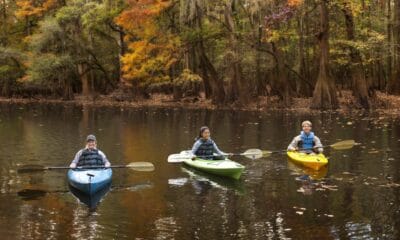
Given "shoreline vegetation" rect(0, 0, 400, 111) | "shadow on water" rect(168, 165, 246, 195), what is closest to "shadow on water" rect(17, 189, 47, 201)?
"shadow on water" rect(168, 165, 246, 195)

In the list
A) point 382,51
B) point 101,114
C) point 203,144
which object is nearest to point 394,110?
point 382,51

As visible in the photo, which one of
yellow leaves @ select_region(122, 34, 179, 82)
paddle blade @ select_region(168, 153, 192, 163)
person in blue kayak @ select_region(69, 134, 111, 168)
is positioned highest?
yellow leaves @ select_region(122, 34, 179, 82)

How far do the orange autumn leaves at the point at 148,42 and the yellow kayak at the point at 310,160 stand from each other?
2430cm

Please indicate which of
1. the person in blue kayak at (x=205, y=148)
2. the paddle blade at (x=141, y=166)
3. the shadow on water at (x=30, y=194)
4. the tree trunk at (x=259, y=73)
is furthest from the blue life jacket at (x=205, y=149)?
the tree trunk at (x=259, y=73)

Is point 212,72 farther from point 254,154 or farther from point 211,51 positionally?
point 254,154

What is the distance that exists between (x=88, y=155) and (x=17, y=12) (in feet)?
125

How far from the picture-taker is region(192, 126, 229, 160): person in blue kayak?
572 inches

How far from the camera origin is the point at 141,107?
130ft

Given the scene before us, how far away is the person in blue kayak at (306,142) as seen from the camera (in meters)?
15.4

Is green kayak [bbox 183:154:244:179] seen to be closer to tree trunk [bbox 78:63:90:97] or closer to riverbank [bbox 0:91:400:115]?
riverbank [bbox 0:91:400:115]

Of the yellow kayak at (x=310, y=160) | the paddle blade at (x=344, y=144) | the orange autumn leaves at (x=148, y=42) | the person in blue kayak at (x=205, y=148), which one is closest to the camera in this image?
the yellow kayak at (x=310, y=160)

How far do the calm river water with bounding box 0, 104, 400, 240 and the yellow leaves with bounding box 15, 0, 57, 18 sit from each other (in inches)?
1110

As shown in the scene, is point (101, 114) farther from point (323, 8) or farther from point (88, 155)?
point (88, 155)

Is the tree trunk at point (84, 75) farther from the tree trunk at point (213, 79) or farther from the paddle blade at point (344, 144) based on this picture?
the paddle blade at point (344, 144)
